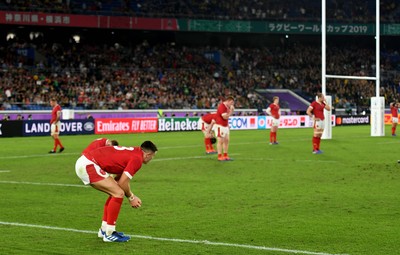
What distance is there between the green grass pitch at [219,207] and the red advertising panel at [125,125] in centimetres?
1872

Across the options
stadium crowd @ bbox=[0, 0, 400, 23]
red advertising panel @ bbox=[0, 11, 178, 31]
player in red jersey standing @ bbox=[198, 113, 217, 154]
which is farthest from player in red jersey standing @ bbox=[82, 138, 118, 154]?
stadium crowd @ bbox=[0, 0, 400, 23]

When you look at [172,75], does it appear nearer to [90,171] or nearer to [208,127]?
[208,127]

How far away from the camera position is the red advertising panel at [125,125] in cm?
4603

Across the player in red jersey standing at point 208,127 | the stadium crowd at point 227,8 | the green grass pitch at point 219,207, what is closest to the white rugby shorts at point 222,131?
the green grass pitch at point 219,207

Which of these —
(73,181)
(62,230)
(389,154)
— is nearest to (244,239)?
(62,230)

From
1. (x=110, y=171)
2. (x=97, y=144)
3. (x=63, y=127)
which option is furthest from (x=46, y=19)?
(x=110, y=171)

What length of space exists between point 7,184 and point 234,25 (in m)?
50.8

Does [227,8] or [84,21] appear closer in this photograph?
[84,21]

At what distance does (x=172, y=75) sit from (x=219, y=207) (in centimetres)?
4846

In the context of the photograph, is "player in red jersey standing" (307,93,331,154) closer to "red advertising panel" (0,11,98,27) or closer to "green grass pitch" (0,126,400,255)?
"green grass pitch" (0,126,400,255)

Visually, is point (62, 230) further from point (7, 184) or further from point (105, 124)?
point (105, 124)

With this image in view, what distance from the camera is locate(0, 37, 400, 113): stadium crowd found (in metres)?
53.8

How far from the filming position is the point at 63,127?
4428 cm

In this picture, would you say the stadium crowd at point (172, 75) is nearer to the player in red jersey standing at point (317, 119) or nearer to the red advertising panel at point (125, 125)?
the red advertising panel at point (125, 125)
